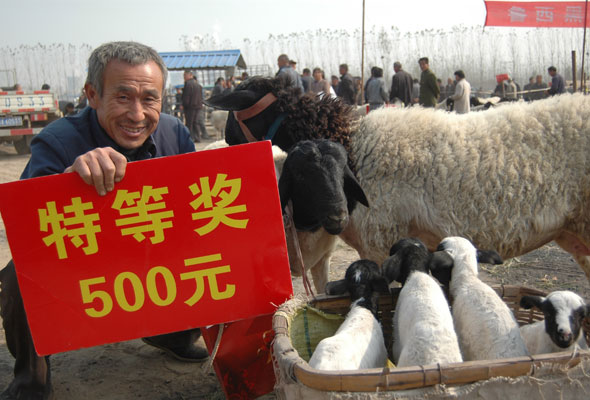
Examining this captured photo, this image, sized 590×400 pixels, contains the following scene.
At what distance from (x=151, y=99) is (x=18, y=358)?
151 centimetres

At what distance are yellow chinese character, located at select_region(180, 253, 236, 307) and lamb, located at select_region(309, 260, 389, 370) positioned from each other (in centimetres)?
48

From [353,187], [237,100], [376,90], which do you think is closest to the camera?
[353,187]

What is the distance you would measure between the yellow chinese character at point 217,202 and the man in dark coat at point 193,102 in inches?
516

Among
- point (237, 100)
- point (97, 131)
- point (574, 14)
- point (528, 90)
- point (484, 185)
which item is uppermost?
point (574, 14)

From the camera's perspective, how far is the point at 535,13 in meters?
16.5

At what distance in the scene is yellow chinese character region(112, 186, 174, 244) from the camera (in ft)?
6.29

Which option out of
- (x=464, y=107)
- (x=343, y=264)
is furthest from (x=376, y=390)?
(x=464, y=107)

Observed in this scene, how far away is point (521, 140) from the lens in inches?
120

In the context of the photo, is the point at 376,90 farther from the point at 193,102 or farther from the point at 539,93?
the point at 539,93

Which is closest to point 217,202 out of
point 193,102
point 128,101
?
point 128,101

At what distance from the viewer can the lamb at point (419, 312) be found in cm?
156

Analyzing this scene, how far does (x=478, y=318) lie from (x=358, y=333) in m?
0.46

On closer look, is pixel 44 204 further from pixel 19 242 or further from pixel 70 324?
pixel 70 324

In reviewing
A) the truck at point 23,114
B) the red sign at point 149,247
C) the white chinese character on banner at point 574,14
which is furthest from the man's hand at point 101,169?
the white chinese character on banner at point 574,14
